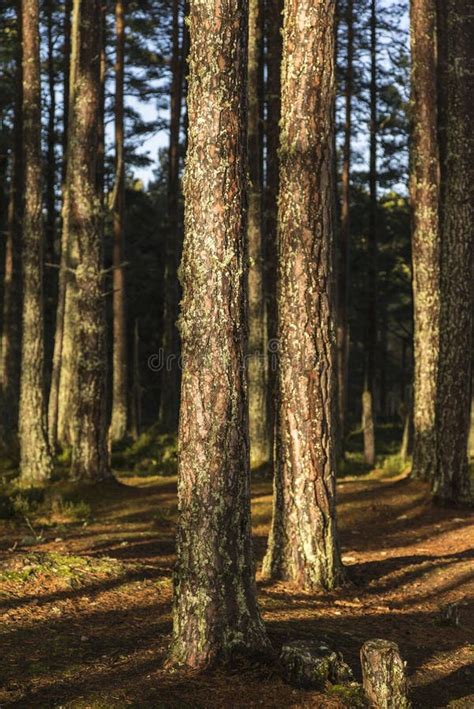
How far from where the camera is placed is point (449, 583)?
9336 mm

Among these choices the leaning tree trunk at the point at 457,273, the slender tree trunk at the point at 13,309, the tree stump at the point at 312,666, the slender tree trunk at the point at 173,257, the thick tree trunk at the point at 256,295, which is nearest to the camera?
the tree stump at the point at 312,666

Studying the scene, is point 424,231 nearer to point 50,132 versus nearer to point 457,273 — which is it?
point 457,273

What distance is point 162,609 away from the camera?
7207 millimetres

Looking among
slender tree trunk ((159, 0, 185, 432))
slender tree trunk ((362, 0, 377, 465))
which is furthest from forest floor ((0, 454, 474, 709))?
slender tree trunk ((159, 0, 185, 432))

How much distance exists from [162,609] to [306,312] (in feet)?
9.84

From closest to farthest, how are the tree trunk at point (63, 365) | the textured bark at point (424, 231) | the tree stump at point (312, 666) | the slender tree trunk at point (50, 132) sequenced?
the tree stump at point (312, 666) < the textured bark at point (424, 231) < the tree trunk at point (63, 365) < the slender tree trunk at point (50, 132)

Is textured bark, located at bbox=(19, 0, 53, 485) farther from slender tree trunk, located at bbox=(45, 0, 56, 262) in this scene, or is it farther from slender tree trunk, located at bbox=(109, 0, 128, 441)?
slender tree trunk, located at bbox=(45, 0, 56, 262)

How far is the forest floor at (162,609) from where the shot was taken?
538cm

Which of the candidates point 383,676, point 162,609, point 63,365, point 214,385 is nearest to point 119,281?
point 63,365

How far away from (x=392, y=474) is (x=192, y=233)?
12.4 meters

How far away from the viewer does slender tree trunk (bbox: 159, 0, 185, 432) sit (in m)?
24.9

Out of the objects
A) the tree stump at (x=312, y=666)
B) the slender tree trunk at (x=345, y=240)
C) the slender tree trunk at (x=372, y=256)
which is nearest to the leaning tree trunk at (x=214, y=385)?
the tree stump at (x=312, y=666)

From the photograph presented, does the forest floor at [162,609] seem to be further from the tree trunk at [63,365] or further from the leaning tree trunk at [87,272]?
the tree trunk at [63,365]

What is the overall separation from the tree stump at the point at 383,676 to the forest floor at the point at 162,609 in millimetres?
180
